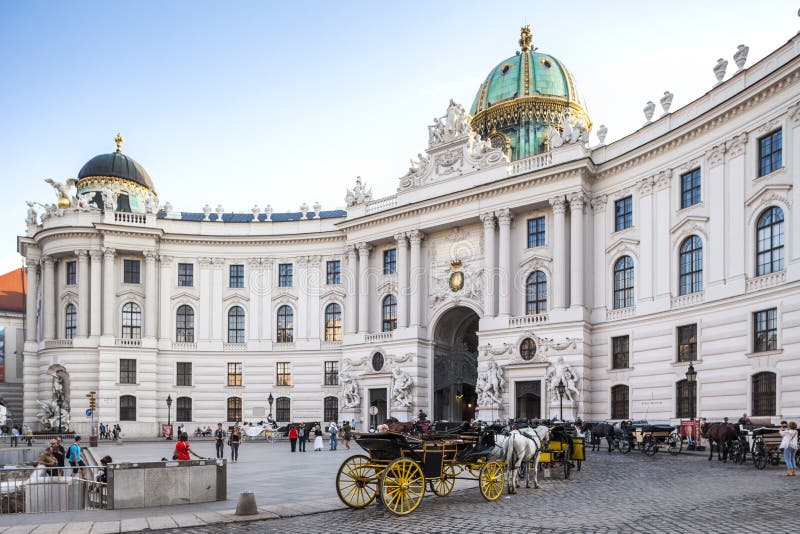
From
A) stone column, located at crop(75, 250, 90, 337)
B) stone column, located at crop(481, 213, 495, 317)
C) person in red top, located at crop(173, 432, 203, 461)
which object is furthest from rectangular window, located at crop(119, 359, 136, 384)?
person in red top, located at crop(173, 432, 203, 461)

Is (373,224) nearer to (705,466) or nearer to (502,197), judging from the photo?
(502,197)

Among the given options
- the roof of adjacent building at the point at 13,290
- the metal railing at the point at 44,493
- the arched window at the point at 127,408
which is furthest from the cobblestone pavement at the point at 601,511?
the roof of adjacent building at the point at 13,290

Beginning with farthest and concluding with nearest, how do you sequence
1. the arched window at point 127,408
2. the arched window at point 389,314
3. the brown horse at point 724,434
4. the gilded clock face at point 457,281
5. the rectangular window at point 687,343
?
the arched window at point 127,408 → the arched window at point 389,314 → the gilded clock face at point 457,281 → the rectangular window at point 687,343 → the brown horse at point 724,434

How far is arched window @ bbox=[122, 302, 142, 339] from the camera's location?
60719 mm

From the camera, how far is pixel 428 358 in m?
52.9

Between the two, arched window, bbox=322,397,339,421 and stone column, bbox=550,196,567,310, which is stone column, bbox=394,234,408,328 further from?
stone column, bbox=550,196,567,310

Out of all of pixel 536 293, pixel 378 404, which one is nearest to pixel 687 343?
pixel 536 293

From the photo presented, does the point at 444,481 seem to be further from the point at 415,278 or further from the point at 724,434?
the point at 415,278

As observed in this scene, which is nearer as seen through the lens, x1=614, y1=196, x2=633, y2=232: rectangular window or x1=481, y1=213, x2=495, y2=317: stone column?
x1=614, y1=196, x2=633, y2=232: rectangular window

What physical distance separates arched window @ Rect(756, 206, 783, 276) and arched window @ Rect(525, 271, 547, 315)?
14715 millimetres

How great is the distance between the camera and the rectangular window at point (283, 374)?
61812 millimetres

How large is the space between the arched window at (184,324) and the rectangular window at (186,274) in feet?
6.05

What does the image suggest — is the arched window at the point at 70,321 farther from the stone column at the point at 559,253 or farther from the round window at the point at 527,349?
the stone column at the point at 559,253

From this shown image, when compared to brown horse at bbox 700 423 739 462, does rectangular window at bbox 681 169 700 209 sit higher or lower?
higher
